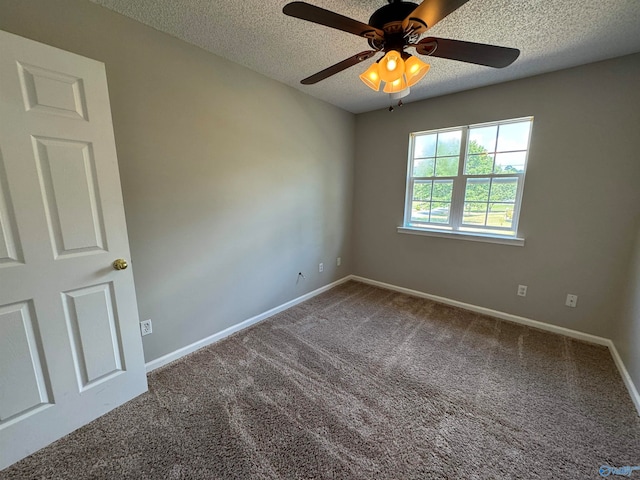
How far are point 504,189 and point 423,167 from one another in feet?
2.94

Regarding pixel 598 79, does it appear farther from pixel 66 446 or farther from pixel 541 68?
pixel 66 446

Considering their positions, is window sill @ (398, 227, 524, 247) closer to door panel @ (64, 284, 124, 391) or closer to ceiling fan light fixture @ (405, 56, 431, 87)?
ceiling fan light fixture @ (405, 56, 431, 87)

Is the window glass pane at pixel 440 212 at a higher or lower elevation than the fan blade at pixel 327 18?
lower

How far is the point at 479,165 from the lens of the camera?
271 centimetres

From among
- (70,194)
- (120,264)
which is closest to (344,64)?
(70,194)

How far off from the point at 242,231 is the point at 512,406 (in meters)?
2.42

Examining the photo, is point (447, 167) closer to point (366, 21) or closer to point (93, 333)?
point (366, 21)

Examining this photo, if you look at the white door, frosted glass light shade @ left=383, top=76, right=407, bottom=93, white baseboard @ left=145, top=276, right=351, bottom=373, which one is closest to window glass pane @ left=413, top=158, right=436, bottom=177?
frosted glass light shade @ left=383, top=76, right=407, bottom=93

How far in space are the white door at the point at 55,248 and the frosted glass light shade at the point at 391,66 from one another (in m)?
1.55

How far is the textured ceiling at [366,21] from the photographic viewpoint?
1.46 meters

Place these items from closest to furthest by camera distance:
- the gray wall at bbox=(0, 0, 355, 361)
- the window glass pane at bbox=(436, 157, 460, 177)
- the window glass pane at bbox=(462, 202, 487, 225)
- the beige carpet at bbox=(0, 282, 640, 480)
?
1. the beige carpet at bbox=(0, 282, 640, 480)
2. the gray wall at bbox=(0, 0, 355, 361)
3. the window glass pane at bbox=(462, 202, 487, 225)
4. the window glass pane at bbox=(436, 157, 460, 177)

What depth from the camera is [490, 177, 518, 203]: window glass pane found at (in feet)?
8.34

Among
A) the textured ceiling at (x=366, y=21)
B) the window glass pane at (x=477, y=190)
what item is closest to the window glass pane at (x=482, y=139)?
the window glass pane at (x=477, y=190)

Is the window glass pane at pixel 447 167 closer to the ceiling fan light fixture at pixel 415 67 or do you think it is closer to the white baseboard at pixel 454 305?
the white baseboard at pixel 454 305
